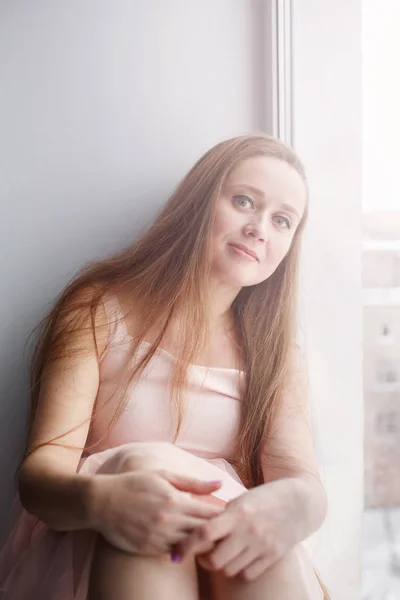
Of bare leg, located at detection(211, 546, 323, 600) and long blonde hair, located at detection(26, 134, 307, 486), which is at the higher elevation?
long blonde hair, located at detection(26, 134, 307, 486)

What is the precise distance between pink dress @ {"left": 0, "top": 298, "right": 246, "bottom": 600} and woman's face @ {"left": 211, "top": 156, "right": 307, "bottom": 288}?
15 centimetres

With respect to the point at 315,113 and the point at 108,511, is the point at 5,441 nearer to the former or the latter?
the point at 108,511

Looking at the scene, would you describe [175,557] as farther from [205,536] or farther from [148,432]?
[148,432]

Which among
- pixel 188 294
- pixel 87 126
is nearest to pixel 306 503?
pixel 188 294

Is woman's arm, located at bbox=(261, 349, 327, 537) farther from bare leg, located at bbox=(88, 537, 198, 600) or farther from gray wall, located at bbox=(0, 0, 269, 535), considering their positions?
gray wall, located at bbox=(0, 0, 269, 535)

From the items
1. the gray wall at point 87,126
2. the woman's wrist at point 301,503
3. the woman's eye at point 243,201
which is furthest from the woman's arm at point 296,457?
the gray wall at point 87,126

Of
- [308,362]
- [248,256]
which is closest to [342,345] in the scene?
[308,362]

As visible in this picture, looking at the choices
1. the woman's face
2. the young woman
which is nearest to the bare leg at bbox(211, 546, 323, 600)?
the young woman

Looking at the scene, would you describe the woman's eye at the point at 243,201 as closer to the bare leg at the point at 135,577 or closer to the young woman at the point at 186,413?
the young woman at the point at 186,413

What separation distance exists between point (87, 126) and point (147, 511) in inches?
24.0

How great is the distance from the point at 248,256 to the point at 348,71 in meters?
0.41

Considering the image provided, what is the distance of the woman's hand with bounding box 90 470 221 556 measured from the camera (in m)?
0.63

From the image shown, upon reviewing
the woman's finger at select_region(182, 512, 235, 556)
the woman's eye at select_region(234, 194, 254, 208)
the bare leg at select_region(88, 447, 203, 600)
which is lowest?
the bare leg at select_region(88, 447, 203, 600)

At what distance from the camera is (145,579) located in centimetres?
63
